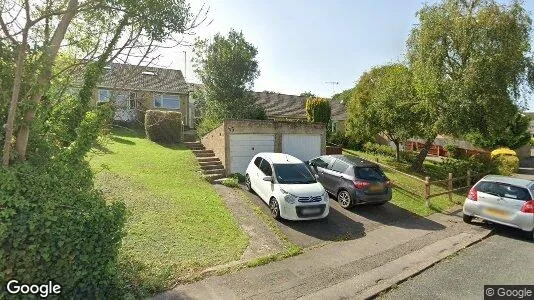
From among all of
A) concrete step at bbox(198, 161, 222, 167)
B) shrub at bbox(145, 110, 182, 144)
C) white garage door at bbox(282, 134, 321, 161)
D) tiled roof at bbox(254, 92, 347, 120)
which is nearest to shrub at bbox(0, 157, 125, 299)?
concrete step at bbox(198, 161, 222, 167)

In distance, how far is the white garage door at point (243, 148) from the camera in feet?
43.5

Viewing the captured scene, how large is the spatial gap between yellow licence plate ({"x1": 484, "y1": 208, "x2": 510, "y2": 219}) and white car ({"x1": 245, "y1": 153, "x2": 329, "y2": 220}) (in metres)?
4.52

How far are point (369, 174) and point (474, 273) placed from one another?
4429 mm

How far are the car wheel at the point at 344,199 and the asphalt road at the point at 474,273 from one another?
11.1 feet

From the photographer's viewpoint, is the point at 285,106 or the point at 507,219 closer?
the point at 507,219

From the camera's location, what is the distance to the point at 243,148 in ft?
Answer: 44.2

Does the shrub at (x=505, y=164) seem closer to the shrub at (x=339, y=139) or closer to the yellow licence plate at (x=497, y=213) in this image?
the shrub at (x=339, y=139)

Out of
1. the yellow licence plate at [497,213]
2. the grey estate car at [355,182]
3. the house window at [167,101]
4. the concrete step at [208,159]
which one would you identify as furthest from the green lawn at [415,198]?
the house window at [167,101]

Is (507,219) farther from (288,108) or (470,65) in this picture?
(288,108)

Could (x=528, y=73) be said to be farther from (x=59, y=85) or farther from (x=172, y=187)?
(x=59, y=85)

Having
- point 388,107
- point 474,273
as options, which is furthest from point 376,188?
point 388,107

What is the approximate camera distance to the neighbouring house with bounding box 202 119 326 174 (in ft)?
43.3

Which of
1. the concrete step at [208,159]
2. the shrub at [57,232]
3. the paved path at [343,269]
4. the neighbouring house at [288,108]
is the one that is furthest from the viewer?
the neighbouring house at [288,108]

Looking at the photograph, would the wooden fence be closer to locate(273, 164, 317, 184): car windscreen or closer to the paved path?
the paved path
